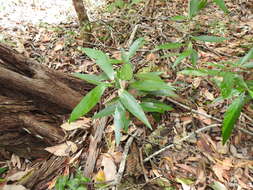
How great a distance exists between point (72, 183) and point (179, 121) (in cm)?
81

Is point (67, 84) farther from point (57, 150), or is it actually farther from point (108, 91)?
point (57, 150)

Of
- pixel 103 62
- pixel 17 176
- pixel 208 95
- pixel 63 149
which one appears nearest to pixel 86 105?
pixel 103 62

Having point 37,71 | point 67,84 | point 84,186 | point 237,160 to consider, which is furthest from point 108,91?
point 237,160

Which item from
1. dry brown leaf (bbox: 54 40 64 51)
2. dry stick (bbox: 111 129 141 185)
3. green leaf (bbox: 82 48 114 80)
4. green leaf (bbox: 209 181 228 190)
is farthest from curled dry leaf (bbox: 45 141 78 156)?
dry brown leaf (bbox: 54 40 64 51)

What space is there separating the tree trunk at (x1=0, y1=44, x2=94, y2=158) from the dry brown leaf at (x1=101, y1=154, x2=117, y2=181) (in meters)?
0.36

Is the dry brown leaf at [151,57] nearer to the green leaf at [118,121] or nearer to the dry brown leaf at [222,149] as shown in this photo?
the dry brown leaf at [222,149]

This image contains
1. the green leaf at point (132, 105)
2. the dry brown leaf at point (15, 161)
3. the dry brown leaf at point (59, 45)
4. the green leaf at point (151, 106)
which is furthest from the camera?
the dry brown leaf at point (59, 45)

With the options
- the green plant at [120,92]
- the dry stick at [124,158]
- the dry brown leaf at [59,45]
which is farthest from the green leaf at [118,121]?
the dry brown leaf at [59,45]

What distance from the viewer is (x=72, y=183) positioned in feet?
4.00

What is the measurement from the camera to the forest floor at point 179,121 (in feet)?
4.28

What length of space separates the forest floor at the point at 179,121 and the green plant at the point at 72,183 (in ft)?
0.26

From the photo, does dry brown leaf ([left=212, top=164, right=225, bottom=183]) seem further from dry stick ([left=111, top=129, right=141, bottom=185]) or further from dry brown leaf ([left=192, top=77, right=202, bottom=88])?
dry brown leaf ([left=192, top=77, right=202, bottom=88])

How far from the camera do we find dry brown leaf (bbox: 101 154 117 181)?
4.17 feet

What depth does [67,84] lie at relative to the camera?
167 centimetres
